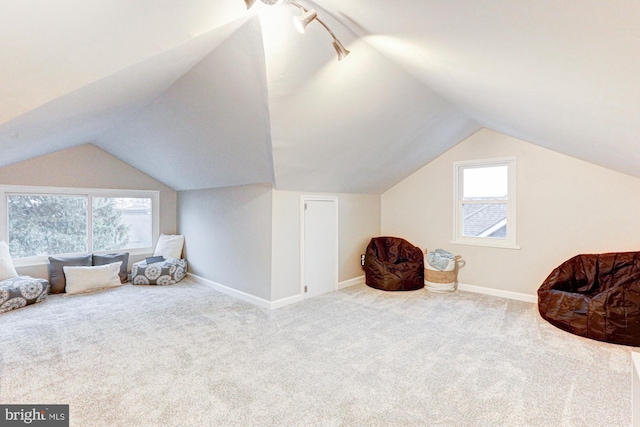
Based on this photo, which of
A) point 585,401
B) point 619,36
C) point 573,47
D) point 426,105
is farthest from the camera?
point 426,105

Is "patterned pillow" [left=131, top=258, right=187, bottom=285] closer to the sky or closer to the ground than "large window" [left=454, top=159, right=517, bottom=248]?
closer to the ground

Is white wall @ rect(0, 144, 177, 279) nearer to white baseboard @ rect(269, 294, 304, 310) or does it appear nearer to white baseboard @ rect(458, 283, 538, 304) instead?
white baseboard @ rect(269, 294, 304, 310)

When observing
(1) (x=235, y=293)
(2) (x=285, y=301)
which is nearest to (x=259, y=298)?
(2) (x=285, y=301)

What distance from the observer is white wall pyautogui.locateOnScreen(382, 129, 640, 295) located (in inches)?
146

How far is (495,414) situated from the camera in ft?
6.40

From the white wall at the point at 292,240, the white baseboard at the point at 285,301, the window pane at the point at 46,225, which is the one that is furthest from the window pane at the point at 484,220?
the window pane at the point at 46,225

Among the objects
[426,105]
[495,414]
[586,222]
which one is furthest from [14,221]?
[586,222]

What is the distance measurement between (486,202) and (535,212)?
63 centimetres

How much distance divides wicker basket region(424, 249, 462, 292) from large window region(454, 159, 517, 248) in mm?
Answer: 523

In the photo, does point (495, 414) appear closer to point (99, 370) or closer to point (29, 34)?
point (99, 370)

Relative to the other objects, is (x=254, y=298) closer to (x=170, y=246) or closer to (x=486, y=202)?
(x=170, y=246)

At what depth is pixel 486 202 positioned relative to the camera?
464 centimetres

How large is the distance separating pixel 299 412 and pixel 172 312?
249cm

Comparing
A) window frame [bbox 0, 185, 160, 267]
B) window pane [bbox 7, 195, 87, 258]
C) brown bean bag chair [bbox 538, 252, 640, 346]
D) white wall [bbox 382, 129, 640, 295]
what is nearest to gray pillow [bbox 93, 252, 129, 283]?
window frame [bbox 0, 185, 160, 267]
